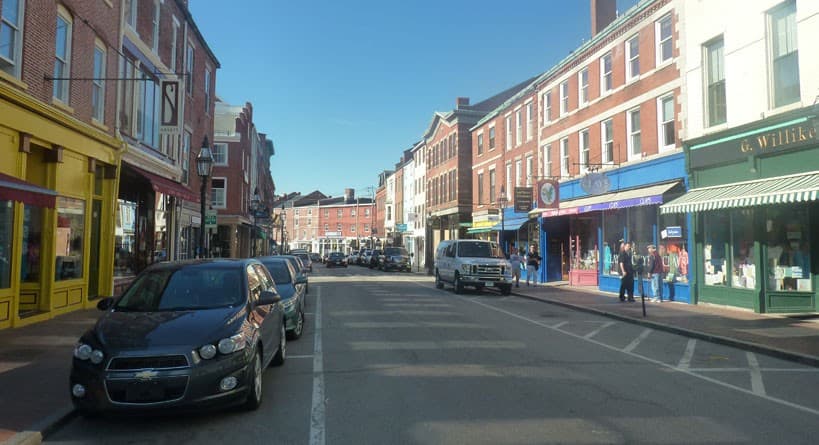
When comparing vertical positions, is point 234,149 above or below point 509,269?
above

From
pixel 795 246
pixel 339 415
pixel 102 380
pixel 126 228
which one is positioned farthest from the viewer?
pixel 126 228

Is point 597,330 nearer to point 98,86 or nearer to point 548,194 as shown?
point 548,194

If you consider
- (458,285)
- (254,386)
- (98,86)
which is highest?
(98,86)

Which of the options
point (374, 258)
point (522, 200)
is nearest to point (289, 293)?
point (522, 200)

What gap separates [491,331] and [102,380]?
791cm

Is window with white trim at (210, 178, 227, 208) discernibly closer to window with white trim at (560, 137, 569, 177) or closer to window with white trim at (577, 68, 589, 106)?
window with white trim at (560, 137, 569, 177)

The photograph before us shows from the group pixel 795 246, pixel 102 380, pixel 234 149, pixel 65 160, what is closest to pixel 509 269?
pixel 795 246

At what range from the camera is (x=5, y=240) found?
10.8m

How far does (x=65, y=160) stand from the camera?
500 inches

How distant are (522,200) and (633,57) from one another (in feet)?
25.8

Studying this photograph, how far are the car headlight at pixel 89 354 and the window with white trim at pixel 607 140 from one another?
19.9 m

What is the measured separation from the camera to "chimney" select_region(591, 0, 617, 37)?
25484mm

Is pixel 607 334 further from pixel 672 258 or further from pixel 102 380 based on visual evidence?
pixel 102 380

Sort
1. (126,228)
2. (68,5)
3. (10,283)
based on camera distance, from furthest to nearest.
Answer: (126,228), (68,5), (10,283)
